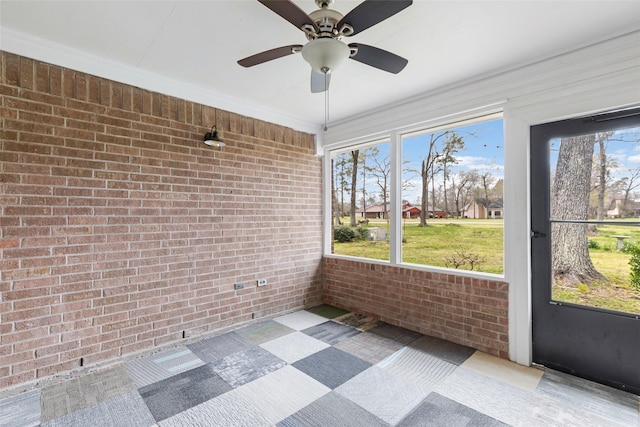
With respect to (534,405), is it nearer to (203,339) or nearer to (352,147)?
(203,339)

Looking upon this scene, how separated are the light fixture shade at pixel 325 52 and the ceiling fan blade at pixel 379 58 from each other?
13 centimetres

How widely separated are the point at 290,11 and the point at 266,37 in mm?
813

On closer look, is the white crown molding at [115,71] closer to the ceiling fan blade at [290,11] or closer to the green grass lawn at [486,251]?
the ceiling fan blade at [290,11]

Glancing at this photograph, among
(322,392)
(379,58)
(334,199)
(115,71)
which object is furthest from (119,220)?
(334,199)

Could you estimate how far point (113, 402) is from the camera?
2184 millimetres

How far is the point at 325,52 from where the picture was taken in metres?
1.70

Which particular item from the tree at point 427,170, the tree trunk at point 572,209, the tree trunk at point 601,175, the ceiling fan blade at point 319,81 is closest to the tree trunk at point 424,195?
the tree at point 427,170

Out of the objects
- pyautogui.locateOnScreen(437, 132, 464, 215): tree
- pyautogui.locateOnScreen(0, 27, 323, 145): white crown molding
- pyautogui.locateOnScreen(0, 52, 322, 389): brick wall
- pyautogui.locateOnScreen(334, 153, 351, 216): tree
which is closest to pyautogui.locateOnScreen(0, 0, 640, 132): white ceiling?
pyautogui.locateOnScreen(0, 27, 323, 145): white crown molding

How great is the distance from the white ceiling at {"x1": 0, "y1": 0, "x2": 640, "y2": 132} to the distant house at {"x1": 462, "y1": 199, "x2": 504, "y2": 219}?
1.25 metres

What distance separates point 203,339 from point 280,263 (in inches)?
50.2

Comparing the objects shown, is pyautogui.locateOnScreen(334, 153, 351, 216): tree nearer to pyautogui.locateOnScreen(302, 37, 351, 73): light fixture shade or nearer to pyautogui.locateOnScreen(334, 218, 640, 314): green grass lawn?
pyautogui.locateOnScreen(334, 218, 640, 314): green grass lawn

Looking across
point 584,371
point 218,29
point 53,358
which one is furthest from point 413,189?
point 53,358

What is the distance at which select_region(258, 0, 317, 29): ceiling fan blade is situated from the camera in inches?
57.2

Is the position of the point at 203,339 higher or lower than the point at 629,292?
lower
